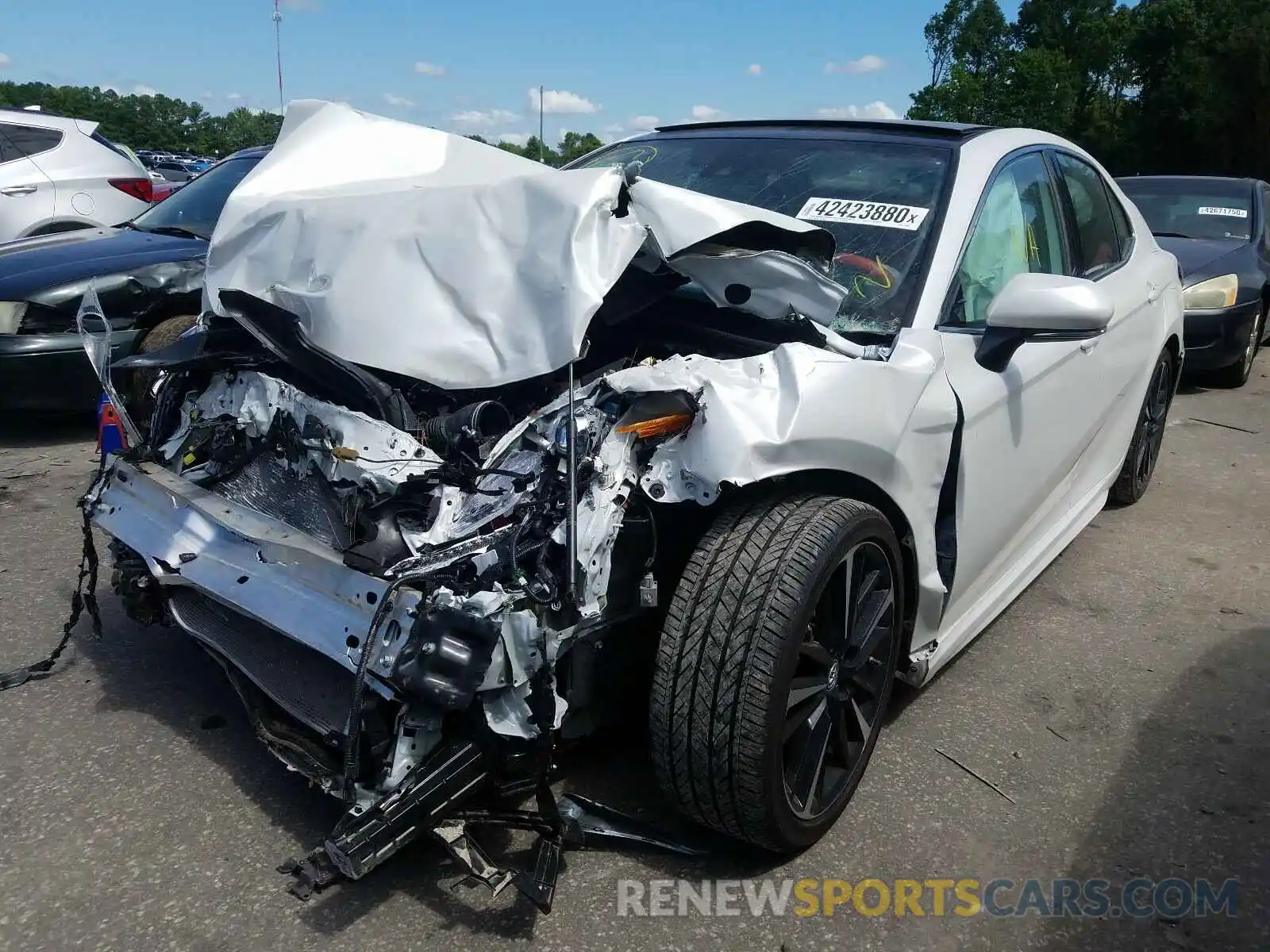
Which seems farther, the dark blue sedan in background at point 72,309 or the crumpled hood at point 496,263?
the dark blue sedan in background at point 72,309

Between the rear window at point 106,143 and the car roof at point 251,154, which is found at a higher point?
the car roof at point 251,154

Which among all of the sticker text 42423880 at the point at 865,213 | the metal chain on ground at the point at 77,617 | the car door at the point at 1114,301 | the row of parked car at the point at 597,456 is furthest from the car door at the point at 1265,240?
the metal chain on ground at the point at 77,617

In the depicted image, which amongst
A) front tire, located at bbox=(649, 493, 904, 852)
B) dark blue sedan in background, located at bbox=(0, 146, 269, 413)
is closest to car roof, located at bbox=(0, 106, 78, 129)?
dark blue sedan in background, located at bbox=(0, 146, 269, 413)

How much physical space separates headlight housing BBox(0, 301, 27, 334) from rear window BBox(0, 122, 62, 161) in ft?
11.8

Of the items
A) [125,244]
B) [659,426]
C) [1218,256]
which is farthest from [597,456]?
[1218,256]

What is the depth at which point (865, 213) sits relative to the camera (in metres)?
2.84

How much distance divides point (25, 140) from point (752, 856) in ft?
27.5

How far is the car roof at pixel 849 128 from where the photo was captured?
3.12 m

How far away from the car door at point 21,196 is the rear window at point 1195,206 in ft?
28.1

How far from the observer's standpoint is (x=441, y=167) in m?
3.09

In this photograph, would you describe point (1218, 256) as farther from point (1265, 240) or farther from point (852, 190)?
point (852, 190)

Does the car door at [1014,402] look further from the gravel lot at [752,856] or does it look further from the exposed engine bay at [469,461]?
the gravel lot at [752,856]

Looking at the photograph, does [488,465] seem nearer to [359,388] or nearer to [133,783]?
[359,388]

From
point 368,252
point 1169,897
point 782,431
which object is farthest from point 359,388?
point 1169,897
